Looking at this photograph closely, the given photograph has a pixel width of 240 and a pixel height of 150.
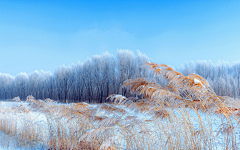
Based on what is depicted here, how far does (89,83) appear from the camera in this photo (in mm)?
16203

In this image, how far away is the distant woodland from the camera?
506 inches

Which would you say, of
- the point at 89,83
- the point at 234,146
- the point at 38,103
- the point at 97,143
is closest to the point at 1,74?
the point at 89,83

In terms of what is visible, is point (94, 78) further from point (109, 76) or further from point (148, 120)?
point (148, 120)

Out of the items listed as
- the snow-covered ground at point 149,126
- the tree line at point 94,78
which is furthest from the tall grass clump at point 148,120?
the tree line at point 94,78

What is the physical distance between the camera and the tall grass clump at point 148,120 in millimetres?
2131

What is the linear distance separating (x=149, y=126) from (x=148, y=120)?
0.51 feet

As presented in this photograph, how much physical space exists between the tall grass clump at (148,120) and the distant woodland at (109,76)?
9.86m

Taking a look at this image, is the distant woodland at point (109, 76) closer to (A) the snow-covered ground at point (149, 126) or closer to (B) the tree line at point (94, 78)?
(B) the tree line at point (94, 78)

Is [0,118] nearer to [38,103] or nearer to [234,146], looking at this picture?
[38,103]

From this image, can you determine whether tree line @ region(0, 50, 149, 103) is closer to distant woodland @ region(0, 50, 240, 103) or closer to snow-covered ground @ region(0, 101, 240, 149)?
distant woodland @ region(0, 50, 240, 103)

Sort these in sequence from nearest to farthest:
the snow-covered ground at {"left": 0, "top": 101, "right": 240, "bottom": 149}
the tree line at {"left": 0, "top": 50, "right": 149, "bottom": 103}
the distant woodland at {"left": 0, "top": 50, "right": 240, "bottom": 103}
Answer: the snow-covered ground at {"left": 0, "top": 101, "right": 240, "bottom": 149} < the distant woodland at {"left": 0, "top": 50, "right": 240, "bottom": 103} < the tree line at {"left": 0, "top": 50, "right": 149, "bottom": 103}

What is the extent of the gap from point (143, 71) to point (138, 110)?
39.7 feet

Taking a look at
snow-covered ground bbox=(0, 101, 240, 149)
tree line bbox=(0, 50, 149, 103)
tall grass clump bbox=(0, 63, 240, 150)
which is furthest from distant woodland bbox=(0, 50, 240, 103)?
tall grass clump bbox=(0, 63, 240, 150)

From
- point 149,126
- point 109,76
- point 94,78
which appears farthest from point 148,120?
point 94,78
